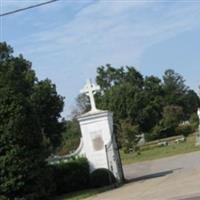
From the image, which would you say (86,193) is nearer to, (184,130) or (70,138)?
(70,138)

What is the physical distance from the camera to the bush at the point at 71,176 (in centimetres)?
2466

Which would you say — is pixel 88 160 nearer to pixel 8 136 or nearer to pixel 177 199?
pixel 8 136

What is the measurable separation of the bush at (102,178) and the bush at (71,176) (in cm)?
50

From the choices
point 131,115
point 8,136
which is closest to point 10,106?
point 8,136

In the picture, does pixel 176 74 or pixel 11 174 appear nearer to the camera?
pixel 11 174

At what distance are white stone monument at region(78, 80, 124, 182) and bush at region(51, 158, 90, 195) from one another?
1.56 feet

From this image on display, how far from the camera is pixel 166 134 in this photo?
74.6 meters

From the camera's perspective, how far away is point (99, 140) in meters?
25.1

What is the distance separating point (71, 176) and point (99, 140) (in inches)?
69.8

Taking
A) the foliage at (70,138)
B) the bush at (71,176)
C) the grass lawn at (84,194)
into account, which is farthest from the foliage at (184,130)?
the grass lawn at (84,194)

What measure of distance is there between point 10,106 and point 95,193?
13.6ft

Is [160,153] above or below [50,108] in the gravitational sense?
below

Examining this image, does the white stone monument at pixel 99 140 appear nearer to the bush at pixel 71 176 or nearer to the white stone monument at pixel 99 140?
the white stone monument at pixel 99 140

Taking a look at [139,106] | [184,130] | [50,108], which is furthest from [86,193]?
[139,106]
